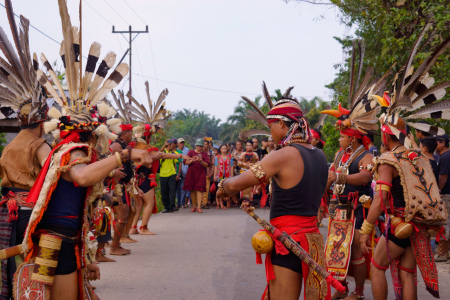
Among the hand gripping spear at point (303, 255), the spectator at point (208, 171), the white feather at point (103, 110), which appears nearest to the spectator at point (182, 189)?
the spectator at point (208, 171)

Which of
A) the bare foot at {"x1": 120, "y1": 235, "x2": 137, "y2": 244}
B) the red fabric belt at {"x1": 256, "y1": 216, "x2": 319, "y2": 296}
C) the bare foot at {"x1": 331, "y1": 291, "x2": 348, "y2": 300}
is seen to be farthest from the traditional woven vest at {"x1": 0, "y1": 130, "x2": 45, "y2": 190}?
the bare foot at {"x1": 120, "y1": 235, "x2": 137, "y2": 244}

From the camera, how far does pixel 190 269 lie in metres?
8.13

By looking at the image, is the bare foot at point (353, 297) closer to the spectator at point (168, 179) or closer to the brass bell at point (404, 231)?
the brass bell at point (404, 231)

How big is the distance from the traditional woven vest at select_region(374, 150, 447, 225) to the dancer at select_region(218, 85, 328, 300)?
1.34m

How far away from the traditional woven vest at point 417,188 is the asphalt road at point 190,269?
2.01 m

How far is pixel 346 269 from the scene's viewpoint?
20.9ft

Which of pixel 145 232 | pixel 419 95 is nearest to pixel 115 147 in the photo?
pixel 145 232

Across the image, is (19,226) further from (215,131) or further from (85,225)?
(215,131)

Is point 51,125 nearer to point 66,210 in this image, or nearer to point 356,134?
point 66,210

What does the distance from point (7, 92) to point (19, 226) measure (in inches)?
55.6

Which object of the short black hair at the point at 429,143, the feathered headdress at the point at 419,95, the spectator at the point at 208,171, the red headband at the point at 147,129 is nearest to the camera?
the feathered headdress at the point at 419,95

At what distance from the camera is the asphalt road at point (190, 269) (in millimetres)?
6754

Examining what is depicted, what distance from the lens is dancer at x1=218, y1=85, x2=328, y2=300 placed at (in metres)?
4.02

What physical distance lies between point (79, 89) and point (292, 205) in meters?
2.08
